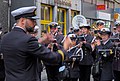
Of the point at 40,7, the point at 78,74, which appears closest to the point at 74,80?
the point at 78,74

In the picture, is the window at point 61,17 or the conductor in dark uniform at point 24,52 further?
the window at point 61,17

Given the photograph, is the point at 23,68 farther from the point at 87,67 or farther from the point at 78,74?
the point at 87,67

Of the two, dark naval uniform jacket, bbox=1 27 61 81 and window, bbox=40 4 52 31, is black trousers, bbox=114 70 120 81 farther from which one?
window, bbox=40 4 52 31

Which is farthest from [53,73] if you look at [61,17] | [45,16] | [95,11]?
[95,11]

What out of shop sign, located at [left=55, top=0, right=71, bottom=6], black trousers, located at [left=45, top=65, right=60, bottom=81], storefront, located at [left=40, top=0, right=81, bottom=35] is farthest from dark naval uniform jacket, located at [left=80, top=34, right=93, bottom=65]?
shop sign, located at [left=55, top=0, right=71, bottom=6]

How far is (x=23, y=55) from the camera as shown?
4.06 meters

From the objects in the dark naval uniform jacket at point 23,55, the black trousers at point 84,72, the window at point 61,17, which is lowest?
the black trousers at point 84,72

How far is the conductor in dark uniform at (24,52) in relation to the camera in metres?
4.05

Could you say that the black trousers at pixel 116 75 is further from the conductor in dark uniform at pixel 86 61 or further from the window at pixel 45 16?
the window at pixel 45 16

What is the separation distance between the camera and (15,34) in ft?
13.7

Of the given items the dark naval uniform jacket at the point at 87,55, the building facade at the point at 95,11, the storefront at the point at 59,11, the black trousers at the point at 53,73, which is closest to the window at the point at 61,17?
the storefront at the point at 59,11

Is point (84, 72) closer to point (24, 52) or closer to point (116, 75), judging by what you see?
point (116, 75)

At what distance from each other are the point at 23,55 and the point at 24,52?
0.04m

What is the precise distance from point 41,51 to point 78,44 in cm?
481
